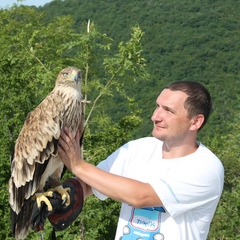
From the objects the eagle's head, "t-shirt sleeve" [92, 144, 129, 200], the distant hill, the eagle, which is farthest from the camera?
the distant hill

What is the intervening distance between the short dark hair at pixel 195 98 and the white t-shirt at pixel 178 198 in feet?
0.66

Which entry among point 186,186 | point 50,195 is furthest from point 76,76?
point 186,186

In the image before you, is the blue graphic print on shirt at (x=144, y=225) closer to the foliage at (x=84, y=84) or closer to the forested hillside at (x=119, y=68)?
the forested hillside at (x=119, y=68)

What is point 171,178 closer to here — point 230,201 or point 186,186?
point 186,186

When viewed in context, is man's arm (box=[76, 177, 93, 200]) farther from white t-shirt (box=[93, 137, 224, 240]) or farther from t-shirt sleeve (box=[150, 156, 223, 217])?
t-shirt sleeve (box=[150, 156, 223, 217])

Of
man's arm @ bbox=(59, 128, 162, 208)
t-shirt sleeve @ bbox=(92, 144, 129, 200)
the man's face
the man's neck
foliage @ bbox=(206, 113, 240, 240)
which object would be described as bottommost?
foliage @ bbox=(206, 113, 240, 240)

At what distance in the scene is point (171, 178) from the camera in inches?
124

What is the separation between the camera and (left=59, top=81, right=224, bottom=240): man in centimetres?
314

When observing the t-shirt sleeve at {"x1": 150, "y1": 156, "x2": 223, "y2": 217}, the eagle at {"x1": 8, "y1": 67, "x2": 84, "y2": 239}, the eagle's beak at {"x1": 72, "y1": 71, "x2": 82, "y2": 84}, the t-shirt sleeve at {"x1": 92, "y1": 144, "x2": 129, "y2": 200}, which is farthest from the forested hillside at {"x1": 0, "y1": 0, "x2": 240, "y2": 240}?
the t-shirt sleeve at {"x1": 150, "y1": 156, "x2": 223, "y2": 217}

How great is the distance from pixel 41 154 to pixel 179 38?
49.3m

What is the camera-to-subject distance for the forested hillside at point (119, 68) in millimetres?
11109

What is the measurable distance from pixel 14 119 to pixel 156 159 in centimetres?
1448

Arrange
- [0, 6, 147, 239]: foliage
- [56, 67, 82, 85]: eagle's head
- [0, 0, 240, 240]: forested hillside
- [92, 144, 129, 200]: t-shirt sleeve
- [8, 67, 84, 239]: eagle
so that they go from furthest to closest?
[0, 0, 240, 240]: forested hillside → [0, 6, 147, 239]: foliage → [56, 67, 82, 85]: eagle's head → [8, 67, 84, 239]: eagle → [92, 144, 129, 200]: t-shirt sleeve

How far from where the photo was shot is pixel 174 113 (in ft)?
10.6
